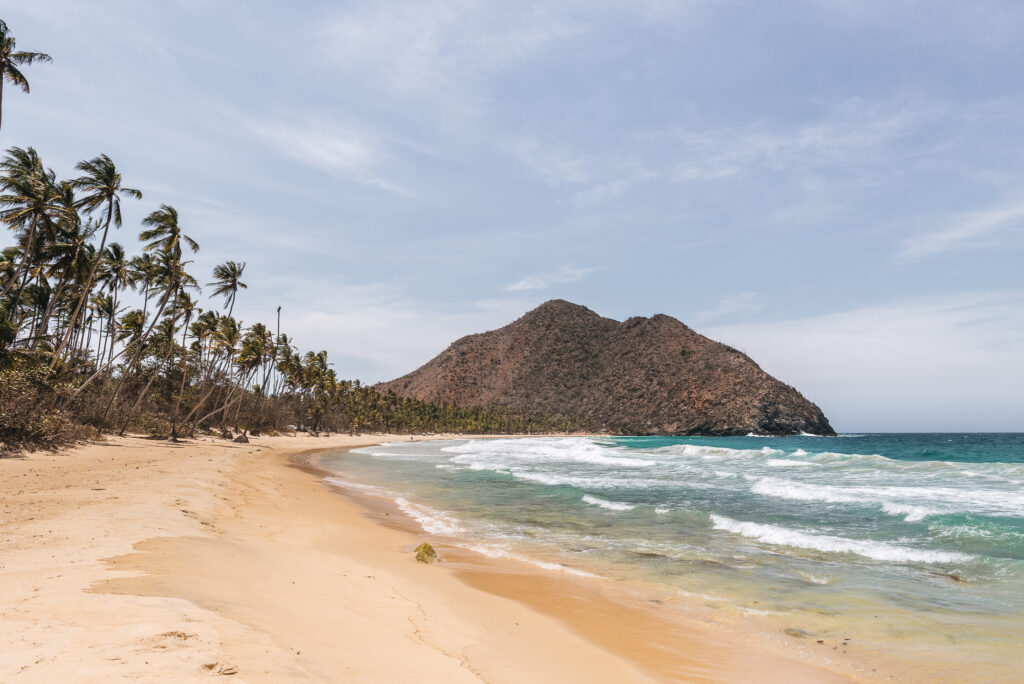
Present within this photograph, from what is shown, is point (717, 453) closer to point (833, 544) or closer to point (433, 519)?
point (833, 544)

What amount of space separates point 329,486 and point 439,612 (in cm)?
1783

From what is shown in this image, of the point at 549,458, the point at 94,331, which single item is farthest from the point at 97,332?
the point at 549,458

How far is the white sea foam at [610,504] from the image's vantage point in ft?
62.2

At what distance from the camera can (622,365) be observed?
17600 centimetres

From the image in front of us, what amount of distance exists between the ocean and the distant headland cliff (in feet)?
399

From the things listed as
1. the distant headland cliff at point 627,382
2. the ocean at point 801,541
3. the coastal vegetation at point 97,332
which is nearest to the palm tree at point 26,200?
the coastal vegetation at point 97,332

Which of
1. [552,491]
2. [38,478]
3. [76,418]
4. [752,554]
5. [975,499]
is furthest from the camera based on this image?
[76,418]

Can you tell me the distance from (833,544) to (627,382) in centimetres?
15775

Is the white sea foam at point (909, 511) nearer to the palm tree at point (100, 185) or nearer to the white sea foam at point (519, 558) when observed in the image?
the white sea foam at point (519, 558)

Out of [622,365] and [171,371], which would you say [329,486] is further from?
[622,365]

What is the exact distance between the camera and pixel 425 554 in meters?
11.3

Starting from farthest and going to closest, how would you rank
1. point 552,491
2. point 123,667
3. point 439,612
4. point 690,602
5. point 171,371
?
point 171,371, point 552,491, point 690,602, point 439,612, point 123,667

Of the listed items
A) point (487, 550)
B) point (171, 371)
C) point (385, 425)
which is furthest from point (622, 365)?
point (487, 550)

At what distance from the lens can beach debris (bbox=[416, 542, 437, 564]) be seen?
36.9ft
